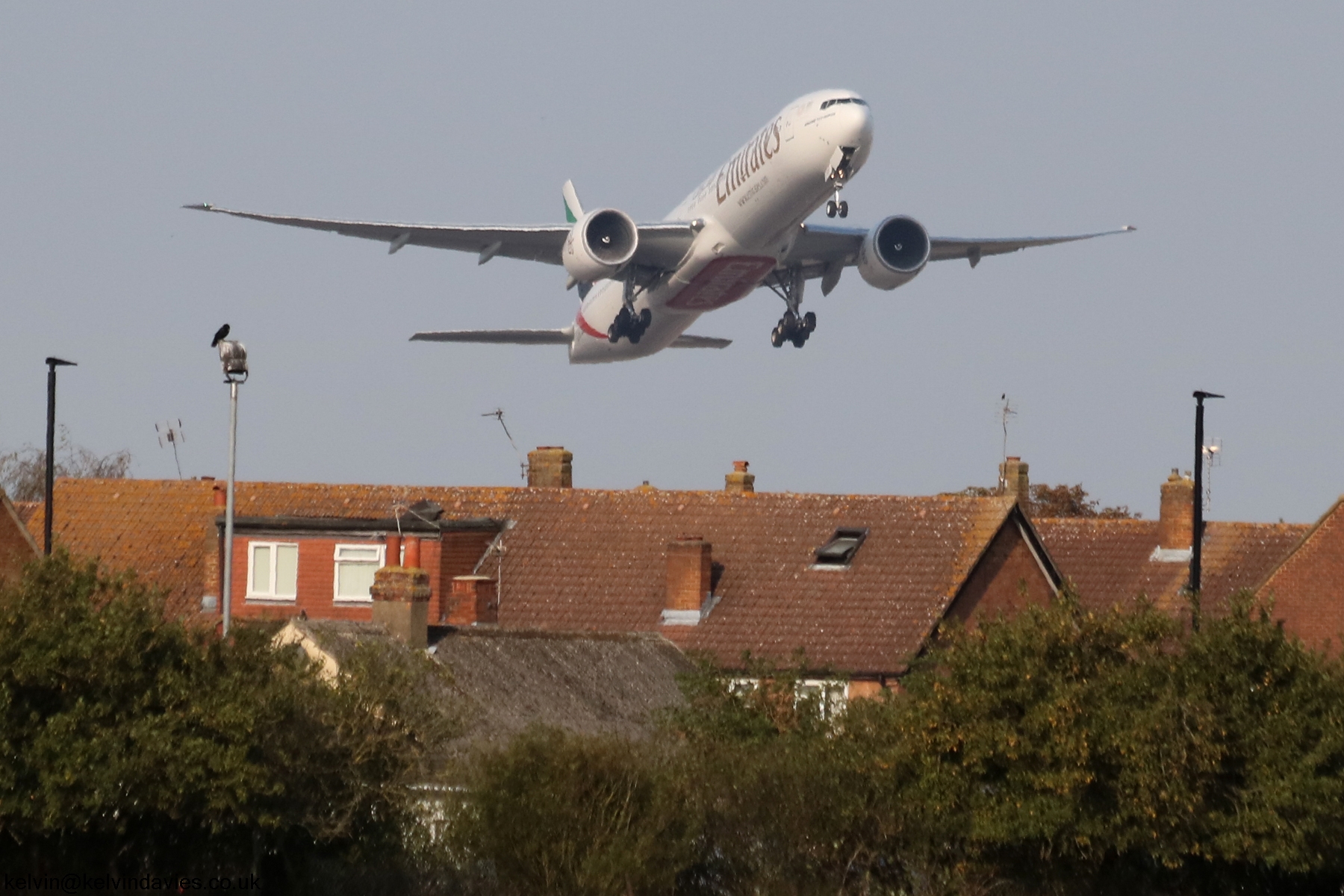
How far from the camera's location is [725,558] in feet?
115

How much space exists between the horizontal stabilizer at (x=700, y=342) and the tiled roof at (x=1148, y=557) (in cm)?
917

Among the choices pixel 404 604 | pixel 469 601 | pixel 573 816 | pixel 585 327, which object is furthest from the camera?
pixel 585 327

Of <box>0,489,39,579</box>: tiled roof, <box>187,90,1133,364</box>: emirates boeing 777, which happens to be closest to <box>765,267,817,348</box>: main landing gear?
<box>187,90,1133,364</box>: emirates boeing 777

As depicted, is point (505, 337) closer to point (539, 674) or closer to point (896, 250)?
point (896, 250)

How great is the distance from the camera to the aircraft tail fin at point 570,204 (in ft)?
160

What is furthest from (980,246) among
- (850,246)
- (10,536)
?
(10,536)

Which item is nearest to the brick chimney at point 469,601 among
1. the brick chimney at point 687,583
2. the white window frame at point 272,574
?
the brick chimney at point 687,583

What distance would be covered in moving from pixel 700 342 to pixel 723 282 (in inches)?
322

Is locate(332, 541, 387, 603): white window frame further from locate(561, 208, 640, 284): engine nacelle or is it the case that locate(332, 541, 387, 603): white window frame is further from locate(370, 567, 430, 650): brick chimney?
locate(370, 567, 430, 650): brick chimney

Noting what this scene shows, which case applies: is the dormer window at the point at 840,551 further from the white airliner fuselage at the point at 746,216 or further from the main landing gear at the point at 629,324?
the main landing gear at the point at 629,324

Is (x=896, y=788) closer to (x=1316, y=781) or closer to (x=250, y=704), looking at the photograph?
(x=1316, y=781)

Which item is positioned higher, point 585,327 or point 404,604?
point 585,327

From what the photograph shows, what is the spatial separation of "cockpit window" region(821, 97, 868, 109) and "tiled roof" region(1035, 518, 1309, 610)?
1017 cm

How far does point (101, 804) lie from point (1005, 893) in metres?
7.50
